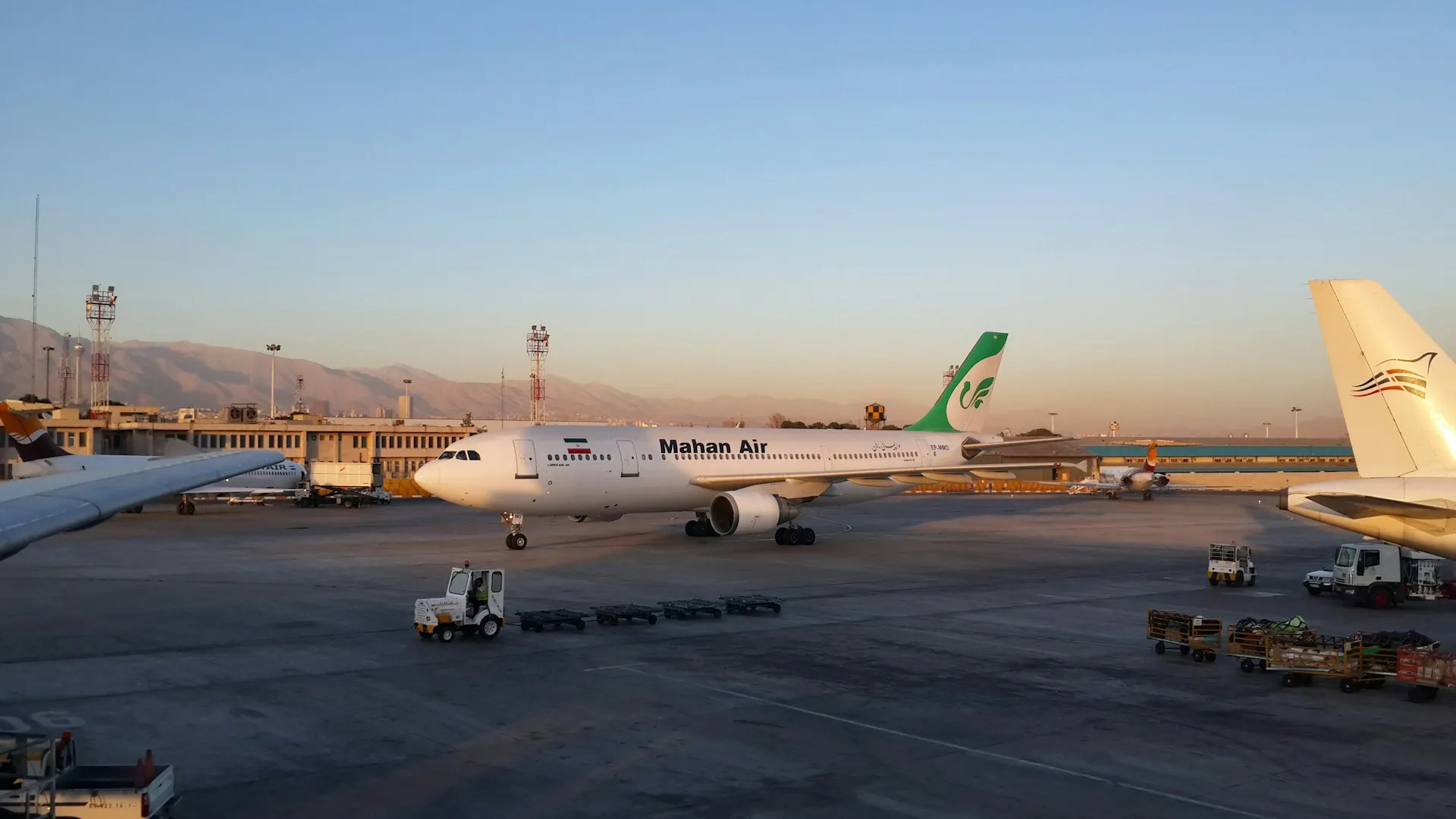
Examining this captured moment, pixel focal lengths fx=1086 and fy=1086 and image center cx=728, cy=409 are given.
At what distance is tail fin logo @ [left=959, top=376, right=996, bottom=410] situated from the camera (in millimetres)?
50500

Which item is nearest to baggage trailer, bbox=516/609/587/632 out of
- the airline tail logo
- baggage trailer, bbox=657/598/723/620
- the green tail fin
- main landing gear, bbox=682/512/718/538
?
baggage trailer, bbox=657/598/723/620

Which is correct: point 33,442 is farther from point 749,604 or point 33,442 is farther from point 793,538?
point 749,604

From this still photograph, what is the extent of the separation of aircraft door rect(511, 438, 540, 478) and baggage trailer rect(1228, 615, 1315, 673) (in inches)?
890

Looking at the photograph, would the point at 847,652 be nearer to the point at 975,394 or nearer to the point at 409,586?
the point at 409,586

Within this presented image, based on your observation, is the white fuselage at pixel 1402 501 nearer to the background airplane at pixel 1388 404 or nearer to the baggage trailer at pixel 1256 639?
the background airplane at pixel 1388 404

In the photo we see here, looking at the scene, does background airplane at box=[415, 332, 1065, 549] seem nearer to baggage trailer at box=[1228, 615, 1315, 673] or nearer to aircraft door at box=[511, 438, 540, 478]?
aircraft door at box=[511, 438, 540, 478]

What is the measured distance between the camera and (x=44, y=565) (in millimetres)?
32750

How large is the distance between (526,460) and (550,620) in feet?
47.8

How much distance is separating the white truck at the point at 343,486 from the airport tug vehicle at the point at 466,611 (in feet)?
158

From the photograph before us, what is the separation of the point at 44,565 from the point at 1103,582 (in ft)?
102

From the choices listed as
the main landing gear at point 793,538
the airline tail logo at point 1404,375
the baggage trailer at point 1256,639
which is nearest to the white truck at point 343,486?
the main landing gear at point 793,538

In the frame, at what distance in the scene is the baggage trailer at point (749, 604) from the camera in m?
24.0

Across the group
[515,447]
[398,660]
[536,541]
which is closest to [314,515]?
[536,541]

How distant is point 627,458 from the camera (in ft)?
126
